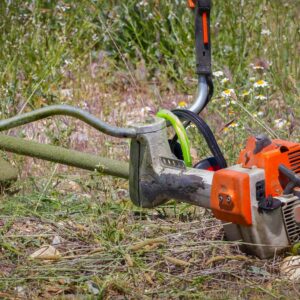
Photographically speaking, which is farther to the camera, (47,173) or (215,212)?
(47,173)

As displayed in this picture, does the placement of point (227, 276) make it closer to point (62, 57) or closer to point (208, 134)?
point (208, 134)

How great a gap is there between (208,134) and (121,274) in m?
0.54

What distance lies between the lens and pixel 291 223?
116 inches

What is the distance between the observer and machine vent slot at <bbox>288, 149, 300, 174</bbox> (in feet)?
9.72

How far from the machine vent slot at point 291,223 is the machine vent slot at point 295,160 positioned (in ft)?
0.40

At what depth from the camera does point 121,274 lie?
3.04m

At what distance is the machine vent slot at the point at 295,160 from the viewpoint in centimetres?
296

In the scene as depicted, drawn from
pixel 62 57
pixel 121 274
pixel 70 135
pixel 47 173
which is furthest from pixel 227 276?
pixel 62 57

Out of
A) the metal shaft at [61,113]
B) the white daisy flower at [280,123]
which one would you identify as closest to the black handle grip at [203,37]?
the metal shaft at [61,113]

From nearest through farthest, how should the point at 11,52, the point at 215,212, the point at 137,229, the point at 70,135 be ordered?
the point at 215,212 → the point at 137,229 → the point at 70,135 → the point at 11,52

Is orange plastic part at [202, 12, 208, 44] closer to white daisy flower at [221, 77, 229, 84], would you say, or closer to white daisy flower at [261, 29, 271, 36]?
white daisy flower at [221, 77, 229, 84]

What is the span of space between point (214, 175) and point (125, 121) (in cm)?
194

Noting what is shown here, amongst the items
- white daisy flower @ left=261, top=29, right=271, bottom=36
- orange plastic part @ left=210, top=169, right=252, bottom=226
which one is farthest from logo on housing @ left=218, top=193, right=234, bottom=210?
white daisy flower @ left=261, top=29, right=271, bottom=36

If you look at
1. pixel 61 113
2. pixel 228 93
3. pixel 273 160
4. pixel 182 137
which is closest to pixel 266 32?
pixel 228 93
